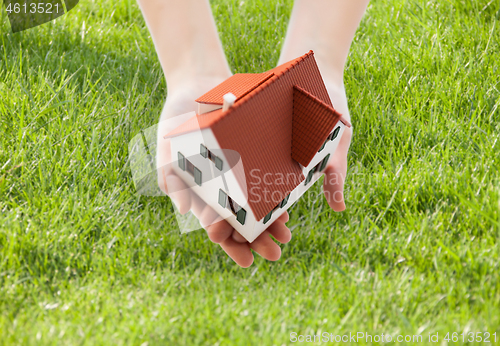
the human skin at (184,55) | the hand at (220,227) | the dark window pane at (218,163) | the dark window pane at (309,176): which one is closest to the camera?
the dark window pane at (218,163)

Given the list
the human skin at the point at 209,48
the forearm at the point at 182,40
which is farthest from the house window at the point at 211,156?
the forearm at the point at 182,40

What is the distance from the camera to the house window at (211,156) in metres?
2.02

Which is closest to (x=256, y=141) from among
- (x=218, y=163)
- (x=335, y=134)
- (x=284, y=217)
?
(x=218, y=163)

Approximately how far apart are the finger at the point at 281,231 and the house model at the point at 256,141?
0.22 ft

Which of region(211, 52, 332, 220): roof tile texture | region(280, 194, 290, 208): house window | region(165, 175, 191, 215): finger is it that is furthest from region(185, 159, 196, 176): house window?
region(280, 194, 290, 208): house window

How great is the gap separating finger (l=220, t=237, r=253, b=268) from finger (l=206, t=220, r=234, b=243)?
49 mm

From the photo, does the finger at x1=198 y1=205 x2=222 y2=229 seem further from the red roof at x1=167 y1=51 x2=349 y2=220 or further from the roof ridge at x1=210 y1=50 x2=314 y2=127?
the roof ridge at x1=210 y1=50 x2=314 y2=127

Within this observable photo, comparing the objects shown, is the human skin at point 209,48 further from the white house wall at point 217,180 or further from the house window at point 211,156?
the house window at point 211,156

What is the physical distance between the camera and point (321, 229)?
257cm

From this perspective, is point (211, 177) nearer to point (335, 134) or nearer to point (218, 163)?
point (218, 163)

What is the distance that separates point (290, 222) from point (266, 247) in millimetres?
301

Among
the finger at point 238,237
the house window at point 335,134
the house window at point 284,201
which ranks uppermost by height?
the house window at point 335,134

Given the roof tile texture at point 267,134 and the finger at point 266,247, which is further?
the finger at point 266,247

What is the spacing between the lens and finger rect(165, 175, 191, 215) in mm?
2410
